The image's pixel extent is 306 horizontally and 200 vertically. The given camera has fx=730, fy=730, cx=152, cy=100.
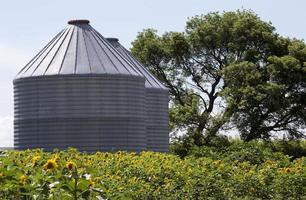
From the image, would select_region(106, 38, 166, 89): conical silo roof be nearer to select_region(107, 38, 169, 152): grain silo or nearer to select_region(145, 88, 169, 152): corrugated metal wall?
select_region(107, 38, 169, 152): grain silo

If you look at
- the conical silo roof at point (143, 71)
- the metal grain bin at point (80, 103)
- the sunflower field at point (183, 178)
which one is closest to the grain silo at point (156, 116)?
the conical silo roof at point (143, 71)

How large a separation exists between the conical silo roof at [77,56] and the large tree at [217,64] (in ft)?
30.4

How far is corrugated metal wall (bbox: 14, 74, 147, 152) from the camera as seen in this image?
1719cm

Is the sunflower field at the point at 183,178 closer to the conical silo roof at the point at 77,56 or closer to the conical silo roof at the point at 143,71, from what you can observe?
the conical silo roof at the point at 77,56

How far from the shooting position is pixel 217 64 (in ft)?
98.3

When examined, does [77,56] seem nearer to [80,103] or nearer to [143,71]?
[80,103]

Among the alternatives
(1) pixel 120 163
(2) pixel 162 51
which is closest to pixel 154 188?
(1) pixel 120 163

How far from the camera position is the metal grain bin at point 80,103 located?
17.2 metres

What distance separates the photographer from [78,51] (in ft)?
59.9

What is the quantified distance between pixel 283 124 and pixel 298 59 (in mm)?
2598

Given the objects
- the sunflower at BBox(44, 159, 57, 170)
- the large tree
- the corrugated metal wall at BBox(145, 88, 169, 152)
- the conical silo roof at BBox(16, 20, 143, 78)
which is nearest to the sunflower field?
the sunflower at BBox(44, 159, 57, 170)

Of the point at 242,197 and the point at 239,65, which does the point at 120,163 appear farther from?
the point at 239,65

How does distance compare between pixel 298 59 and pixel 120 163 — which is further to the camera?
pixel 298 59

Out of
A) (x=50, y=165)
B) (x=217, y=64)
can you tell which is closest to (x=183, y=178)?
(x=50, y=165)
